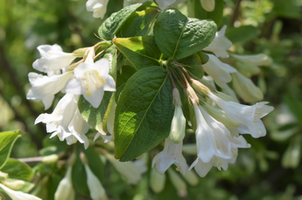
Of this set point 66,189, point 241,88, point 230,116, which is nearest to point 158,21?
point 230,116

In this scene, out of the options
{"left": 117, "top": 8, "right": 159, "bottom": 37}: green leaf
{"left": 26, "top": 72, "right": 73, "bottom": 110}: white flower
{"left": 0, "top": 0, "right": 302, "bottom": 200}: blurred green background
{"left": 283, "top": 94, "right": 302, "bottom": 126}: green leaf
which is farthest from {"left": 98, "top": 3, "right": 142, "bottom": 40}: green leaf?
{"left": 283, "top": 94, "right": 302, "bottom": 126}: green leaf

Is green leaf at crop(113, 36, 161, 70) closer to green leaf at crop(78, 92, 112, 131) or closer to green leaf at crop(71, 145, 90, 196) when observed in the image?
green leaf at crop(78, 92, 112, 131)

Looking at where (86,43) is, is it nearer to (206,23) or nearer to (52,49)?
(52,49)

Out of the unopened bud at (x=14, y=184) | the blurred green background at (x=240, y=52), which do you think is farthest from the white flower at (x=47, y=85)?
the blurred green background at (x=240, y=52)

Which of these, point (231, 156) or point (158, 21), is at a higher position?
point (158, 21)

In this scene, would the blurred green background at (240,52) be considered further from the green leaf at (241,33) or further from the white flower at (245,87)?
Answer: the white flower at (245,87)

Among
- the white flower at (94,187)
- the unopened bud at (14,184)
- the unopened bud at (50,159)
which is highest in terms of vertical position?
the unopened bud at (14,184)

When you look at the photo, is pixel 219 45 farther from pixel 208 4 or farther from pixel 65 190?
pixel 65 190
